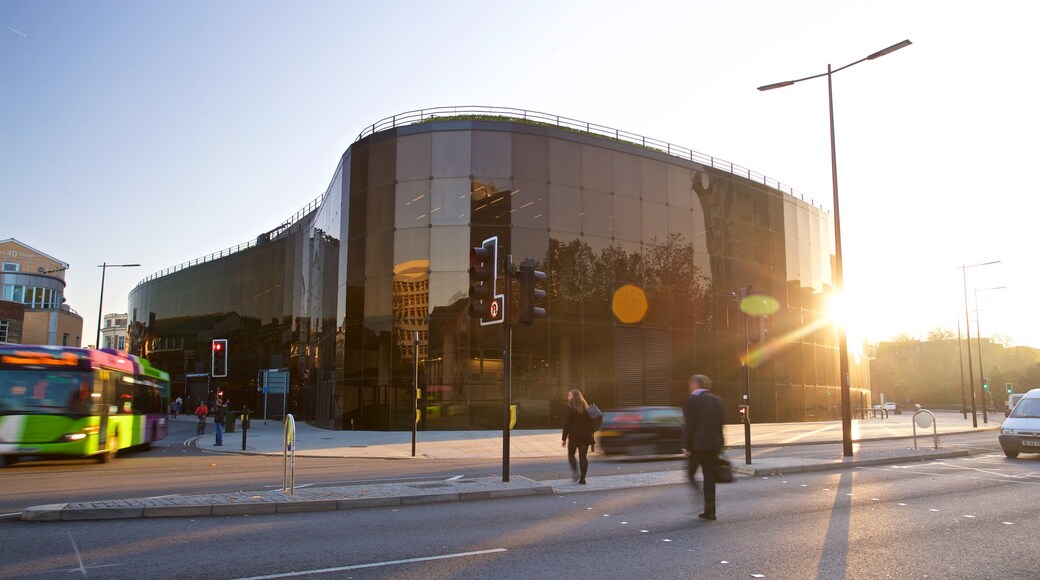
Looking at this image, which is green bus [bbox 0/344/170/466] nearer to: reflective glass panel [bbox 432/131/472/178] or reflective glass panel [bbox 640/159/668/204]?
reflective glass panel [bbox 432/131/472/178]

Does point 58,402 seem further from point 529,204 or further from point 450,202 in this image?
point 529,204

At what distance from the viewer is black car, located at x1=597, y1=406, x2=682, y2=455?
728 inches

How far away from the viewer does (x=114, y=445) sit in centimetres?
1836

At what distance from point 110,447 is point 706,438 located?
637 inches

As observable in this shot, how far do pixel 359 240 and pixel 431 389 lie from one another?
8.50 m

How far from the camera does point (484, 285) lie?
12023 millimetres

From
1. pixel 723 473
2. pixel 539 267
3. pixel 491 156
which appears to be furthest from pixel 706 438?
pixel 491 156

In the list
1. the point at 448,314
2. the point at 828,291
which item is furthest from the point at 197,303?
the point at 828,291

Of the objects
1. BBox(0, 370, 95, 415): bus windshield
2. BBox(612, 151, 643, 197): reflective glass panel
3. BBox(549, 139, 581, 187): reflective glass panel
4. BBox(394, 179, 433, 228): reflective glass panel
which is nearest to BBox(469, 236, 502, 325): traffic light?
BBox(0, 370, 95, 415): bus windshield

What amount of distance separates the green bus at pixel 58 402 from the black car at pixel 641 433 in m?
12.7

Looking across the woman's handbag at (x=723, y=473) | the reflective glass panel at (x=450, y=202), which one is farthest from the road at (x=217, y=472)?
the reflective glass panel at (x=450, y=202)

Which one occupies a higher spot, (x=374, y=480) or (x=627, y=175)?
(x=627, y=175)

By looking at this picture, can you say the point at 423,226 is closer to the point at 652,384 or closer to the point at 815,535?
the point at 652,384

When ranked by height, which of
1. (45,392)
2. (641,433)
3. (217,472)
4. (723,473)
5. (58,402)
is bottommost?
(217,472)
